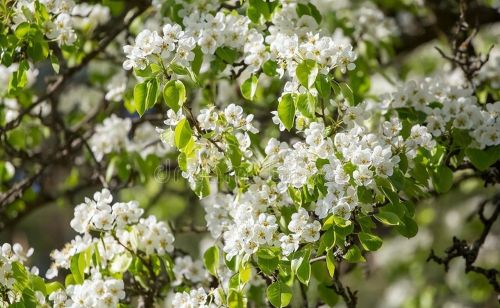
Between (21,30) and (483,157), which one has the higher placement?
(21,30)

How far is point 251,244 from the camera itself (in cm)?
241

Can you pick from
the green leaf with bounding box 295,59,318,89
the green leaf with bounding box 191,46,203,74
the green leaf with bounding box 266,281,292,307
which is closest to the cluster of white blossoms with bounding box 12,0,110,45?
the green leaf with bounding box 191,46,203,74

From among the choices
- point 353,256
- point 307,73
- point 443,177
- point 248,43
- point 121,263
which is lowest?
point 121,263

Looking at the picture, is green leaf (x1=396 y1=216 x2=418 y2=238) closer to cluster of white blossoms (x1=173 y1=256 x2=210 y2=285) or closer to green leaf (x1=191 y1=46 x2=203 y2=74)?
green leaf (x1=191 y1=46 x2=203 y2=74)

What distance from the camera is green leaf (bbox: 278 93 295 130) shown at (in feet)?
8.03

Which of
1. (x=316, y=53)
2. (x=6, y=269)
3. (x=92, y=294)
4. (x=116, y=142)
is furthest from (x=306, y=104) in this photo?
(x=116, y=142)

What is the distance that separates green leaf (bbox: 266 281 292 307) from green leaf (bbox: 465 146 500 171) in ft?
2.94

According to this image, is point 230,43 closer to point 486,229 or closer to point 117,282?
point 117,282

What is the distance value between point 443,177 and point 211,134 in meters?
0.88

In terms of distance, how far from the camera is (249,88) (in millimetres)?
2832

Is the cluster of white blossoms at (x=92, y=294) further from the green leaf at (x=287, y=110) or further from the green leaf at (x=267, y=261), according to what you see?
the green leaf at (x=287, y=110)

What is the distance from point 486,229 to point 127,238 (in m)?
1.57

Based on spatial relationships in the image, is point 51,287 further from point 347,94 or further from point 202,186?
point 347,94

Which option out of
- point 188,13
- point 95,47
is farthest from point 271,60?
point 95,47
